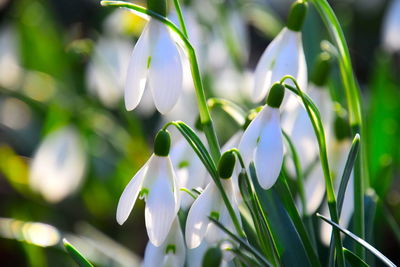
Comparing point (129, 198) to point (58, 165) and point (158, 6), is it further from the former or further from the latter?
point (58, 165)

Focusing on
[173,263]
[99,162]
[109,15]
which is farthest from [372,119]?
[109,15]

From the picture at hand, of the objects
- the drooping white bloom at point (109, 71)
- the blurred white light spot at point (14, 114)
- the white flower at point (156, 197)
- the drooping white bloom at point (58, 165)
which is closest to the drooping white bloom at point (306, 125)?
the white flower at point (156, 197)

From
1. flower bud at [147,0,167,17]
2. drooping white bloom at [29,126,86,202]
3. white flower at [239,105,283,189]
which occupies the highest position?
flower bud at [147,0,167,17]

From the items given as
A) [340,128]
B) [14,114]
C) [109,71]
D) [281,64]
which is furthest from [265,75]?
[14,114]

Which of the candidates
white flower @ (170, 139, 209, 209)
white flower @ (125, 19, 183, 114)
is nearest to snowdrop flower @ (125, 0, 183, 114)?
white flower @ (125, 19, 183, 114)

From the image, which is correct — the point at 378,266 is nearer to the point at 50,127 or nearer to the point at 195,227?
the point at 195,227

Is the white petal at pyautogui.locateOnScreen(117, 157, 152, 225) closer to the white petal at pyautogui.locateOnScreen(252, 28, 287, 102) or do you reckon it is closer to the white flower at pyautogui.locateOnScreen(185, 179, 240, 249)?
the white flower at pyautogui.locateOnScreen(185, 179, 240, 249)
